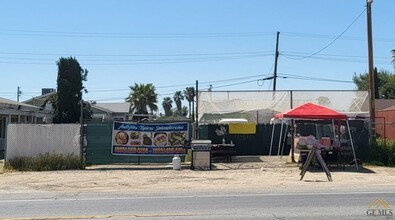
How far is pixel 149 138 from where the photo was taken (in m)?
19.7

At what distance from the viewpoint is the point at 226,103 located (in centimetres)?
2695

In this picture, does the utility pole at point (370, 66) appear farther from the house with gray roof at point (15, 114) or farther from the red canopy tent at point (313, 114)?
the house with gray roof at point (15, 114)

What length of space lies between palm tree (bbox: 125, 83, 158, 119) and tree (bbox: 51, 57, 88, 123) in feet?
67.5

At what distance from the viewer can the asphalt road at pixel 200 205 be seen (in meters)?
8.59

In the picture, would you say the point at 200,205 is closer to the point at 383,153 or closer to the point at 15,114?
the point at 383,153

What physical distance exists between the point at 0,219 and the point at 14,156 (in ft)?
36.4

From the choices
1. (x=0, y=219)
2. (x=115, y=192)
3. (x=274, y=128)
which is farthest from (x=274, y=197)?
(x=274, y=128)

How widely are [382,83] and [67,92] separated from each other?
157 feet

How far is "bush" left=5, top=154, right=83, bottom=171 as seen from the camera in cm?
1838

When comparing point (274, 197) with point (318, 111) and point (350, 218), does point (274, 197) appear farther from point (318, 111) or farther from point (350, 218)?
point (318, 111)

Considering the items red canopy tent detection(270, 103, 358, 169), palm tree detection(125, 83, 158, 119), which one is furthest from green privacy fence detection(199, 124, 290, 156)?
palm tree detection(125, 83, 158, 119)

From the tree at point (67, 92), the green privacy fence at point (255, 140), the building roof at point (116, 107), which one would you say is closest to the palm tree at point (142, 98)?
the building roof at point (116, 107)

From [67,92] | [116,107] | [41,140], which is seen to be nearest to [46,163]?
[41,140]

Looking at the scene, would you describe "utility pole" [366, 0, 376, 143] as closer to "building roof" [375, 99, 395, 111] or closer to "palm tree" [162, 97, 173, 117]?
"building roof" [375, 99, 395, 111]
